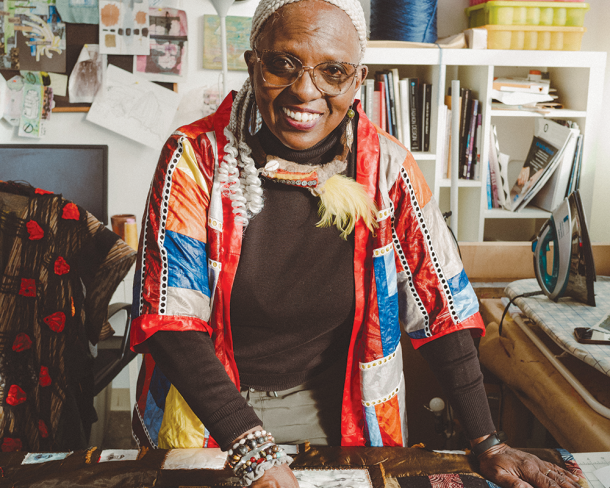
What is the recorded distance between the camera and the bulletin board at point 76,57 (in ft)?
6.74

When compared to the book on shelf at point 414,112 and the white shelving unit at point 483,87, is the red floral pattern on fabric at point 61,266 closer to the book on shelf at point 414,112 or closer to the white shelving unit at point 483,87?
the white shelving unit at point 483,87

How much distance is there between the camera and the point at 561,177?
2219mm

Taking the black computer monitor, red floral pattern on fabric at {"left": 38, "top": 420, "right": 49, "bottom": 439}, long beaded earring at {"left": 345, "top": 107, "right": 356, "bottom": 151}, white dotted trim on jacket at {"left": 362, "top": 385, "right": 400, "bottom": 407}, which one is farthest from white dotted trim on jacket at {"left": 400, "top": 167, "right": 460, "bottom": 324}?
the black computer monitor

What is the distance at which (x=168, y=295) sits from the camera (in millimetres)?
820

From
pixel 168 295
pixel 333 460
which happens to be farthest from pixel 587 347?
pixel 168 295

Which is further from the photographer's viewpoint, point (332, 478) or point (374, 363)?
point (374, 363)

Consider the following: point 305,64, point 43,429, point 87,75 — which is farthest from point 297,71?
point 87,75

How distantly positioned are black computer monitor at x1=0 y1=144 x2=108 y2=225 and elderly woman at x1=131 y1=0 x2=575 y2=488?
1392 mm

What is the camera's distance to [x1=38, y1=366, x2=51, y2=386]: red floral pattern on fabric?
1.35m

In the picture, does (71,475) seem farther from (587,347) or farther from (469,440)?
(587,347)

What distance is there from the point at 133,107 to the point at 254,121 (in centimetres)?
139

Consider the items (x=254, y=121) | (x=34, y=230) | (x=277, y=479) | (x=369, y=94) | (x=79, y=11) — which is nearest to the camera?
(x=277, y=479)

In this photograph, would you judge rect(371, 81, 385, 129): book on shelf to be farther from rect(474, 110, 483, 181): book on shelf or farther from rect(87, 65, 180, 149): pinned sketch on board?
rect(87, 65, 180, 149): pinned sketch on board

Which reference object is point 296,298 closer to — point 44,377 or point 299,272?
point 299,272
